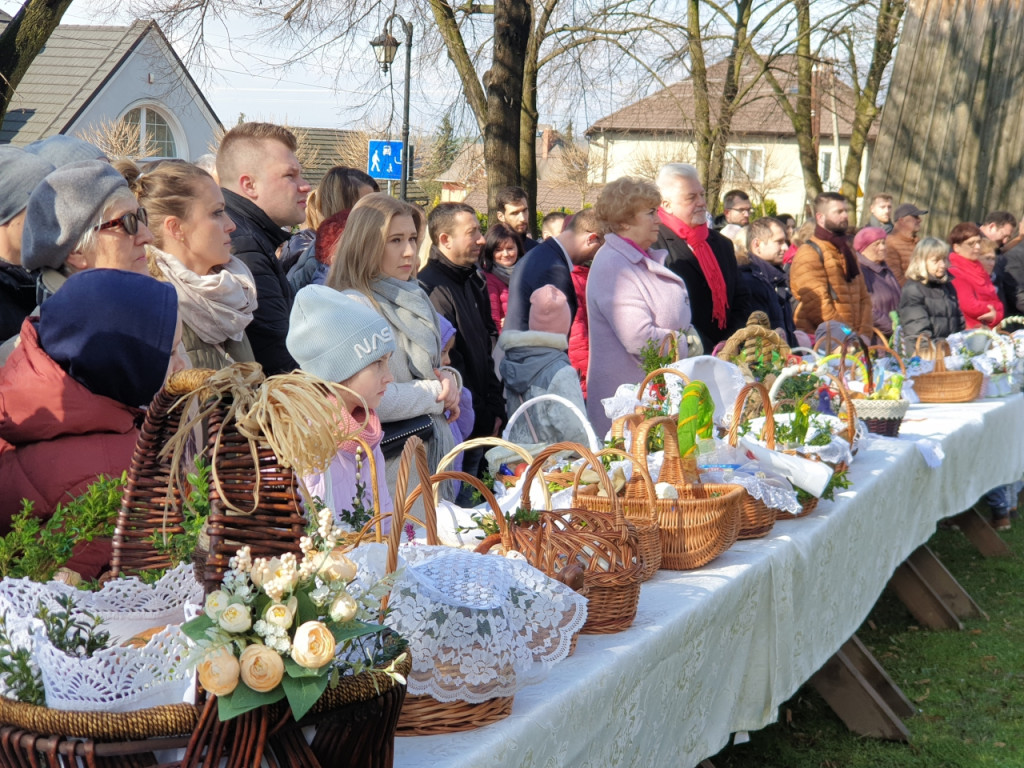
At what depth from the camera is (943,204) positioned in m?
11.9

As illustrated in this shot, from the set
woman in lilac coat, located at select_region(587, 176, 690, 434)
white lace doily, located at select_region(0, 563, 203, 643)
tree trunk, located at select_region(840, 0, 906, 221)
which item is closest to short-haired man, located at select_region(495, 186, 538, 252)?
woman in lilac coat, located at select_region(587, 176, 690, 434)

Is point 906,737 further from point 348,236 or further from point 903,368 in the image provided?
point 348,236

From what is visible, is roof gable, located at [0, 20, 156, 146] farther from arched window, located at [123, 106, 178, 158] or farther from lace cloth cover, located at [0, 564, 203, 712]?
lace cloth cover, located at [0, 564, 203, 712]

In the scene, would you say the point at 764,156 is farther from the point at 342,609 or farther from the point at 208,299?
the point at 342,609

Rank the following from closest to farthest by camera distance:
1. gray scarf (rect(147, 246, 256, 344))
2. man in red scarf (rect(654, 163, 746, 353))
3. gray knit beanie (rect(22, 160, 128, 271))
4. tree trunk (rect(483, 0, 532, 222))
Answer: gray knit beanie (rect(22, 160, 128, 271)), gray scarf (rect(147, 246, 256, 344)), man in red scarf (rect(654, 163, 746, 353)), tree trunk (rect(483, 0, 532, 222))

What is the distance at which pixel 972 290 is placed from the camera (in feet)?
27.6

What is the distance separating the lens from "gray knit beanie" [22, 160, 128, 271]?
7.75 ft

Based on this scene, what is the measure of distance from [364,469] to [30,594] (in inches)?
51.8

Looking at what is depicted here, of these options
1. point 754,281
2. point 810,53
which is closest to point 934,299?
point 754,281

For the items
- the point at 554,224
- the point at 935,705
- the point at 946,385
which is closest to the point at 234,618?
the point at 935,705

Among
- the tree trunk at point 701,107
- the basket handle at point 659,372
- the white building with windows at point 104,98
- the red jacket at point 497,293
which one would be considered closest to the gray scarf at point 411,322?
the basket handle at point 659,372

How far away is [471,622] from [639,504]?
3.35 feet

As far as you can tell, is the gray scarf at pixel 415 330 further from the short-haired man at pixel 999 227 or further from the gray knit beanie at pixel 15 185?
the short-haired man at pixel 999 227

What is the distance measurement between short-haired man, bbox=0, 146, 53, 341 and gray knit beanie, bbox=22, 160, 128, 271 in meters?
0.34
